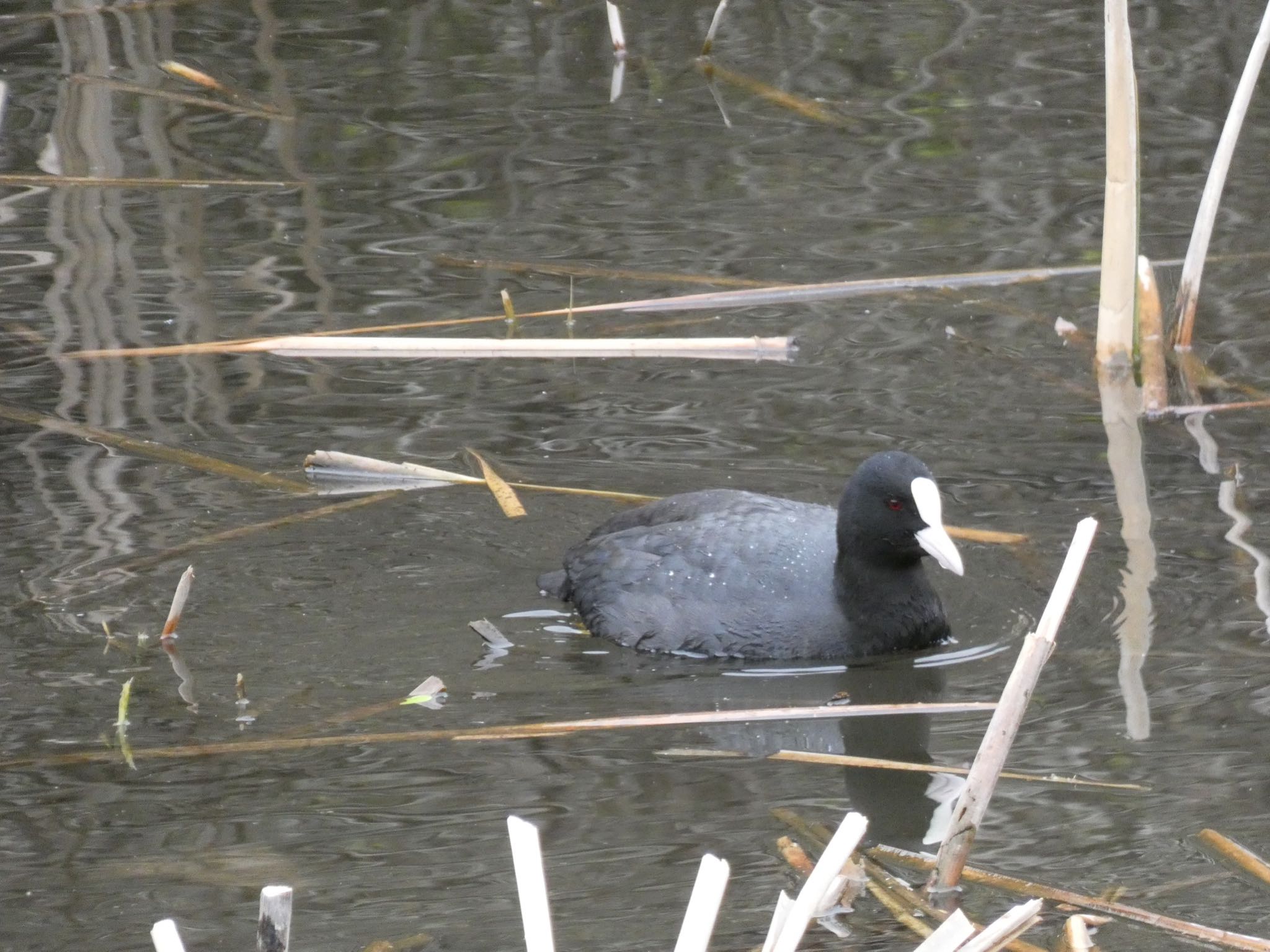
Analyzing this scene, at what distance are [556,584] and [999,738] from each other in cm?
214

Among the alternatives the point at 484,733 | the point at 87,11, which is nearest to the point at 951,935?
the point at 484,733

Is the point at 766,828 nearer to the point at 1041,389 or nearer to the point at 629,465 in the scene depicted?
the point at 629,465

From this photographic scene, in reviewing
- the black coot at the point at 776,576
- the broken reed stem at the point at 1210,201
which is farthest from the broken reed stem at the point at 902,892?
the broken reed stem at the point at 1210,201

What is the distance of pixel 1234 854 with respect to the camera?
357 centimetres

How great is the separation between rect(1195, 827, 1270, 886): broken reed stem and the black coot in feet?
3.84

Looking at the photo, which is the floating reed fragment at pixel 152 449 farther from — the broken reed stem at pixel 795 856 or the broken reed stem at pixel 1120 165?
the broken reed stem at pixel 1120 165

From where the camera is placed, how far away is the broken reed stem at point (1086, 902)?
317 centimetres

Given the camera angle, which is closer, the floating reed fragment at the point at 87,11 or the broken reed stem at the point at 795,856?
the broken reed stem at the point at 795,856

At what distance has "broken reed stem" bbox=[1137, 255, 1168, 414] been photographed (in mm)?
5996

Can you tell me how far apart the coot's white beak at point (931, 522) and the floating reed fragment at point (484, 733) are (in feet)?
1.33

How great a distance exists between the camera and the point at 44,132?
8.64 m

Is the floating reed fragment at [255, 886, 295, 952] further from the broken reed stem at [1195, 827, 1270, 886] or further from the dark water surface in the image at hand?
the broken reed stem at [1195, 827, 1270, 886]

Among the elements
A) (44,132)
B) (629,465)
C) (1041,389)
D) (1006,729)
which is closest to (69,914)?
(1006,729)

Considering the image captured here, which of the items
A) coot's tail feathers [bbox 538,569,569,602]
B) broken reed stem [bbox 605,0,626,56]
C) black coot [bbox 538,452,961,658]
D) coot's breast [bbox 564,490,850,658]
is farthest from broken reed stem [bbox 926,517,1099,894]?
broken reed stem [bbox 605,0,626,56]
